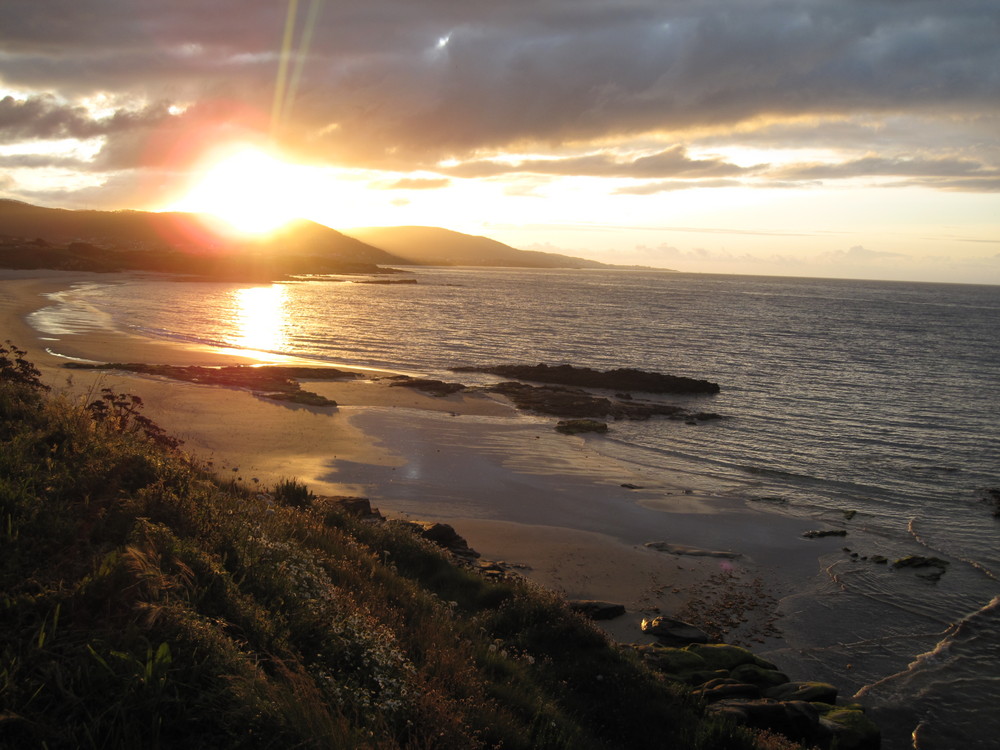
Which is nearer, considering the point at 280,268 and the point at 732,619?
the point at 732,619

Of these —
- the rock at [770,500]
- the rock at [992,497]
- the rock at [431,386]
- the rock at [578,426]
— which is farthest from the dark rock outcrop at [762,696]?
the rock at [431,386]

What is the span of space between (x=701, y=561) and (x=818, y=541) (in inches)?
139

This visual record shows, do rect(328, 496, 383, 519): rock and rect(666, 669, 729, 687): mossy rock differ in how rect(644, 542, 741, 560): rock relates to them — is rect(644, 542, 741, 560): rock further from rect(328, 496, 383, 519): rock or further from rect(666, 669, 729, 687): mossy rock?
rect(328, 496, 383, 519): rock

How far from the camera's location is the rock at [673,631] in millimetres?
9773

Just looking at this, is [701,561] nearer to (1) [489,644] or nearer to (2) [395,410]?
(1) [489,644]

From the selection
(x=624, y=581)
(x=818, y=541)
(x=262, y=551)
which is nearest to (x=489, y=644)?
(x=262, y=551)

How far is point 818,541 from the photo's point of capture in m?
14.8

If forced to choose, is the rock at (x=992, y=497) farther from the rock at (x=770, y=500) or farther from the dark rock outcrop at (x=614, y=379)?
the dark rock outcrop at (x=614, y=379)

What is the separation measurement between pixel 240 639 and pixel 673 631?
278 inches

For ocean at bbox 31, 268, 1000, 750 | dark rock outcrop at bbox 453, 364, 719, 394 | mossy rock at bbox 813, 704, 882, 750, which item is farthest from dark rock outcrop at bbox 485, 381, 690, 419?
mossy rock at bbox 813, 704, 882, 750

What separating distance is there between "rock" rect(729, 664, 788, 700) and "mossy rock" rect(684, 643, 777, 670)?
159mm

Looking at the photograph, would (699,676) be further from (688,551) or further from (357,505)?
(357,505)

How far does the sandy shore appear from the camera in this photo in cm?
1212

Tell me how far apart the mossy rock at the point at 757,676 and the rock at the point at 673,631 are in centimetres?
101
